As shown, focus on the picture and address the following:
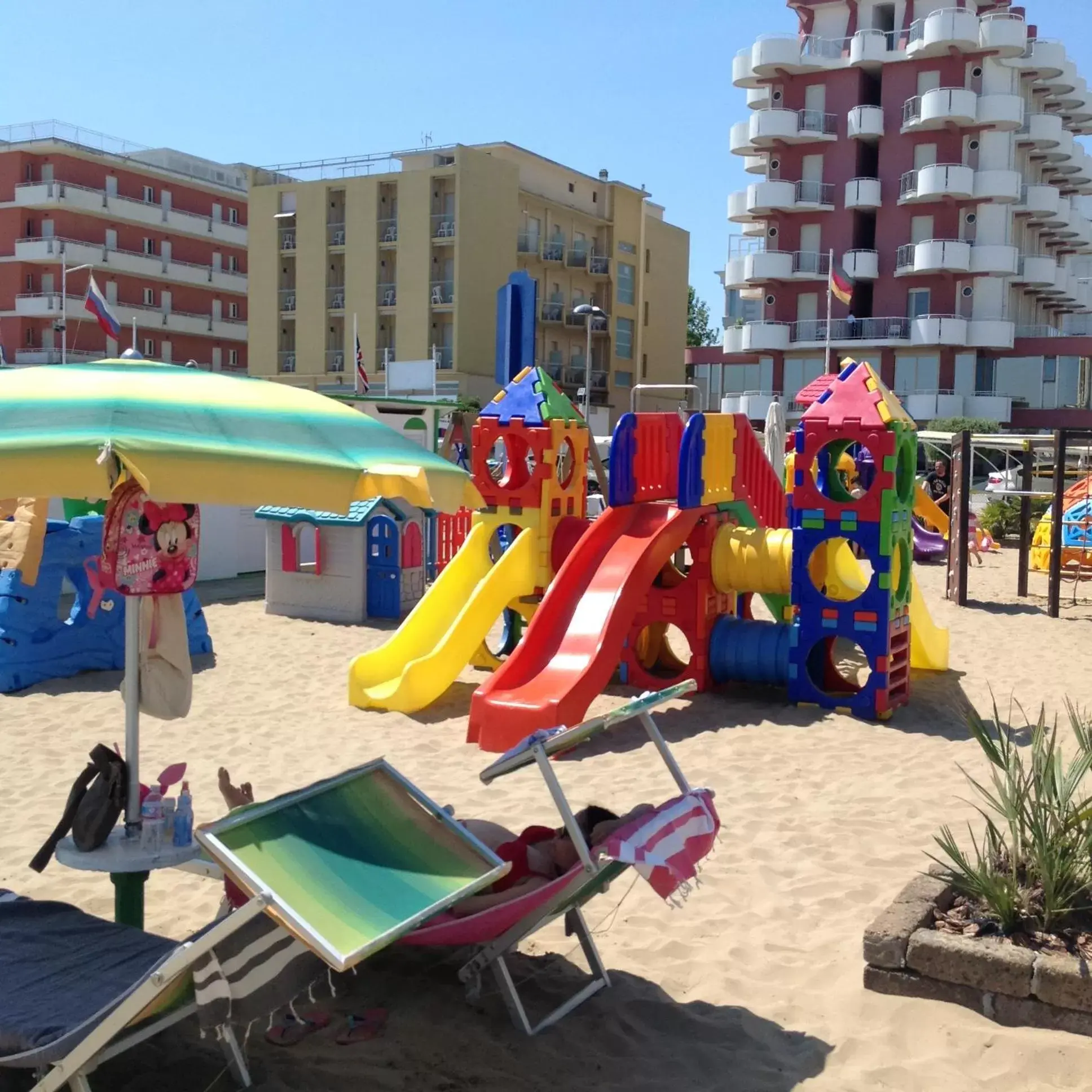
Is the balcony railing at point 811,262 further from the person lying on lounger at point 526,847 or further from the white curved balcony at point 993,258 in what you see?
the person lying on lounger at point 526,847

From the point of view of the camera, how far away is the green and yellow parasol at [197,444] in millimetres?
3426

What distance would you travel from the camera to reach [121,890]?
14.1ft

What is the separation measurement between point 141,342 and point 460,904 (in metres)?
52.1

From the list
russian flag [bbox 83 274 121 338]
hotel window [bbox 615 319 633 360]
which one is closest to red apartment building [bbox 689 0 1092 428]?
hotel window [bbox 615 319 633 360]

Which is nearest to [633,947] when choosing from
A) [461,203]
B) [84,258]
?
[461,203]

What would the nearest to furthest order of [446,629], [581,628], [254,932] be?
[254,932] < [581,628] < [446,629]

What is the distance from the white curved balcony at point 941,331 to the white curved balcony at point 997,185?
4321mm

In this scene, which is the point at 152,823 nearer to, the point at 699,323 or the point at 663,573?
the point at 663,573

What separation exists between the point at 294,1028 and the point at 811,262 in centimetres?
4489

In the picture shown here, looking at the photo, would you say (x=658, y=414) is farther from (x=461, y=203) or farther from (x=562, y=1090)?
(x=461, y=203)

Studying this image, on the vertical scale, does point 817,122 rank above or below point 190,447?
above

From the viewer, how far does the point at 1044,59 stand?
45.6 meters

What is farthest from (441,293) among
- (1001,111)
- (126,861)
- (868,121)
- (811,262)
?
(126,861)

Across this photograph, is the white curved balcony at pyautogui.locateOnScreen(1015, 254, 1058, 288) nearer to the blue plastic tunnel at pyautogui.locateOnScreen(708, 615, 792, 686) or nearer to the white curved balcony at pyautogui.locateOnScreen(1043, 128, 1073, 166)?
the white curved balcony at pyautogui.locateOnScreen(1043, 128, 1073, 166)
